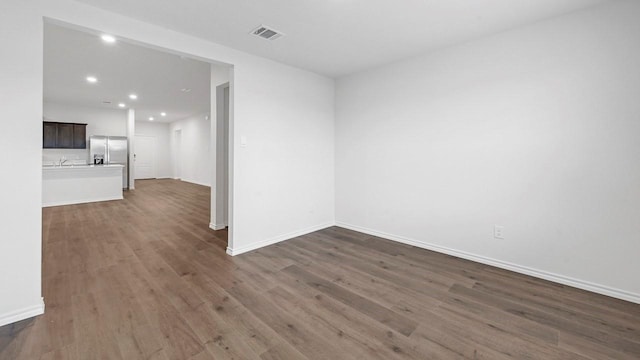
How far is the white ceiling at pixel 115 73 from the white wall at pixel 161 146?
3.62m

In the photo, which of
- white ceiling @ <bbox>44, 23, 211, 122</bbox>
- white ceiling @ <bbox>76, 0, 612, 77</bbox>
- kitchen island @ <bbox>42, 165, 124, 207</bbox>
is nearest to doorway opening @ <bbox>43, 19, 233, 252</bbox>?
white ceiling @ <bbox>44, 23, 211, 122</bbox>

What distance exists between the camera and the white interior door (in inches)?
455

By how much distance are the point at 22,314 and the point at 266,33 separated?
10.1 feet

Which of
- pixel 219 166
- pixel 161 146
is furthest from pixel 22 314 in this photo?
pixel 161 146

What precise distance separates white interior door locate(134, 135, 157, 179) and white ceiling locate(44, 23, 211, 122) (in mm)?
3481

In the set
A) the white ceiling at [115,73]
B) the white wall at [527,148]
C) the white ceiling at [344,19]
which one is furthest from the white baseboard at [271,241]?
the white ceiling at [115,73]

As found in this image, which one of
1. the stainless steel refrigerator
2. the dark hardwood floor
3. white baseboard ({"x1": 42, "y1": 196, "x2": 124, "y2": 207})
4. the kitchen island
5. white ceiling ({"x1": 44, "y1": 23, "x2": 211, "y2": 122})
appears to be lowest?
the dark hardwood floor

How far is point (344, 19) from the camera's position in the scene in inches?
101

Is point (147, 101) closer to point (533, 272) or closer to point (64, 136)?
point (64, 136)

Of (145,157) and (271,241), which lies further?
(145,157)

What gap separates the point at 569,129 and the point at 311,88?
310 cm

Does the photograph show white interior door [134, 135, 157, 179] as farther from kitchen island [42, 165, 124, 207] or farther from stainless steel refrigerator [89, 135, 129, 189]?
kitchen island [42, 165, 124, 207]

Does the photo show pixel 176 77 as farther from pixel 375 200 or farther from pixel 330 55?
pixel 375 200

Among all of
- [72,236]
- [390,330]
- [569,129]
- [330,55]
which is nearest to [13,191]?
[72,236]
